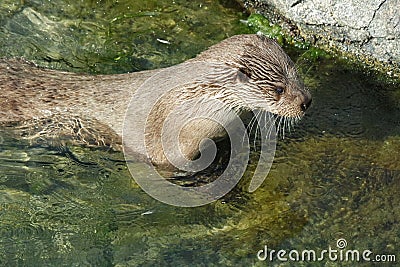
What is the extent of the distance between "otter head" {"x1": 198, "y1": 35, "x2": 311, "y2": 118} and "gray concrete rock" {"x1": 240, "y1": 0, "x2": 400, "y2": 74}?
4.09 ft

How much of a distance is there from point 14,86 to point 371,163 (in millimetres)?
2380

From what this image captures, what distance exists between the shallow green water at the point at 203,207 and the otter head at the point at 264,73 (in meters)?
0.61

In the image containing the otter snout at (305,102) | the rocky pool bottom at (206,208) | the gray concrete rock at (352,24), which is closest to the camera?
the rocky pool bottom at (206,208)

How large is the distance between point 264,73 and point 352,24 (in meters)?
1.51

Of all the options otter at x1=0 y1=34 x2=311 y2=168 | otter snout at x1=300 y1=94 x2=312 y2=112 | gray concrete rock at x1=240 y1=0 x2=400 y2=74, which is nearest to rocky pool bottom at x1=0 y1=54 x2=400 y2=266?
otter at x1=0 y1=34 x2=311 y2=168

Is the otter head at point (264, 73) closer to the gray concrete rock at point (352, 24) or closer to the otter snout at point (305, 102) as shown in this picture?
the otter snout at point (305, 102)

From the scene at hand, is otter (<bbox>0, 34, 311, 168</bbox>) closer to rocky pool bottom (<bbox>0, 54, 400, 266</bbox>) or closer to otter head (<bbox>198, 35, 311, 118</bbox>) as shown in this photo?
otter head (<bbox>198, 35, 311, 118</bbox>)

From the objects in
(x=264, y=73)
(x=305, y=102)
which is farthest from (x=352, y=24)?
(x=264, y=73)

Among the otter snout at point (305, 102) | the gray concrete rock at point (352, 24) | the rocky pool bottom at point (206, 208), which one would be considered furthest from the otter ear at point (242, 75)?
the gray concrete rock at point (352, 24)

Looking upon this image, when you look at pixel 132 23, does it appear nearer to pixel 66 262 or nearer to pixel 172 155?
pixel 172 155

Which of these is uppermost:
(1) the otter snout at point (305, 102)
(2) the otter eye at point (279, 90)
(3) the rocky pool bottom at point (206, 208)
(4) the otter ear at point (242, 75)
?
(4) the otter ear at point (242, 75)

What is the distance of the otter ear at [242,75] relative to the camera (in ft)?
15.0

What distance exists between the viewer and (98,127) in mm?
4922

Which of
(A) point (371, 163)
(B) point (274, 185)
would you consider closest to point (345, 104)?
(A) point (371, 163)
